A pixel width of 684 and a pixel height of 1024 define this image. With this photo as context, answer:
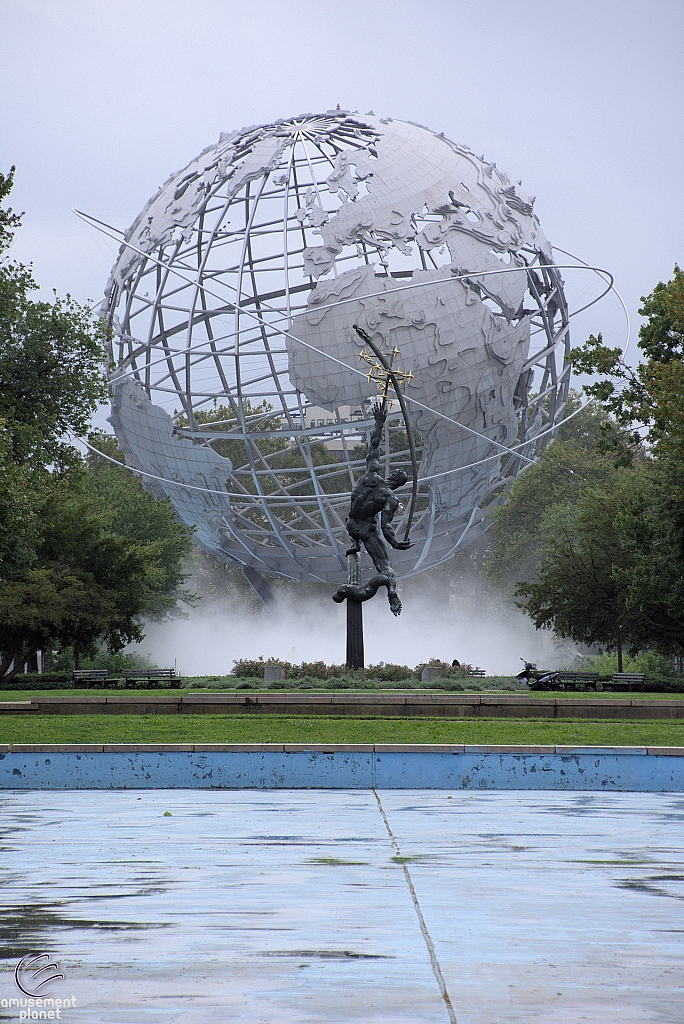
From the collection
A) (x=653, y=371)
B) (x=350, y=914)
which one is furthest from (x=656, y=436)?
(x=350, y=914)

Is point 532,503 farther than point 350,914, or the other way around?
point 532,503

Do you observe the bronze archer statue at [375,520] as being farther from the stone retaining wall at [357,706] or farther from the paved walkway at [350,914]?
the paved walkway at [350,914]

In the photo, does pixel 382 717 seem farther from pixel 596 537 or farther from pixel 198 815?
pixel 596 537

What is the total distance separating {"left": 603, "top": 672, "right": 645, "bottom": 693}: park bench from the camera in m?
24.0

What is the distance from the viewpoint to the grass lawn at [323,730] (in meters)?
12.7

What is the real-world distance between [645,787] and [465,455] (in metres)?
19.0

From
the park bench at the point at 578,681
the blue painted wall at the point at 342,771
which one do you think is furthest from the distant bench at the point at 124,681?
the blue painted wall at the point at 342,771

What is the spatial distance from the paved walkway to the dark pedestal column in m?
14.1

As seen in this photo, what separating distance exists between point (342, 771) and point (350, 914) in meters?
5.49

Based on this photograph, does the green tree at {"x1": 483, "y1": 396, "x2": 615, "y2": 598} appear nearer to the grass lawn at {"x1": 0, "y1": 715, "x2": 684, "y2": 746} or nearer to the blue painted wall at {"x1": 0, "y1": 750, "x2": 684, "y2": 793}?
the grass lawn at {"x1": 0, "y1": 715, "x2": 684, "y2": 746}

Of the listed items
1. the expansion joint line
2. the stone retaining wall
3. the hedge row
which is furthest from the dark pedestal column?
the expansion joint line

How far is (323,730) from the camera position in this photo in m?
13.5

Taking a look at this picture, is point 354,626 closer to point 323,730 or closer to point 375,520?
point 375,520

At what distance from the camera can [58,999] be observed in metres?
3.22
